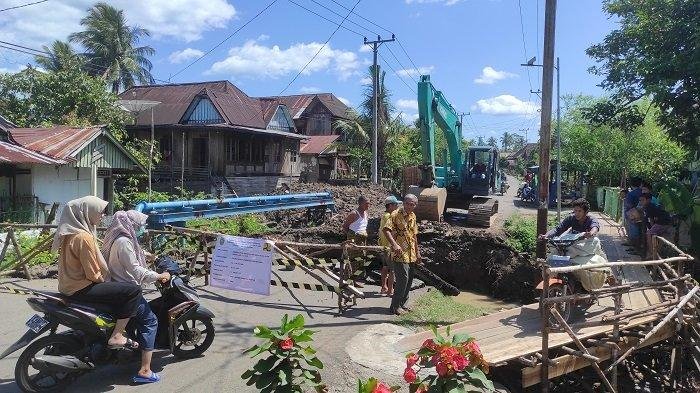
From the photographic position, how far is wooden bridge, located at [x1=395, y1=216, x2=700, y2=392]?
5.72 meters

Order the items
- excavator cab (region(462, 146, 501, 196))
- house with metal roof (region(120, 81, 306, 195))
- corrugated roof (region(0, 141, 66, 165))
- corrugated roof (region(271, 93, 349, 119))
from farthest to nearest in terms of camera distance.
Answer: corrugated roof (region(271, 93, 349, 119)), house with metal roof (region(120, 81, 306, 195)), excavator cab (region(462, 146, 501, 196)), corrugated roof (region(0, 141, 66, 165))

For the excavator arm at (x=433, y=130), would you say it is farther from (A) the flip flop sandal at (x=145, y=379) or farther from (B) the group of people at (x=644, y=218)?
(A) the flip flop sandal at (x=145, y=379)

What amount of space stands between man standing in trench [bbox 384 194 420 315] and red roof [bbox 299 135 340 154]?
30068mm

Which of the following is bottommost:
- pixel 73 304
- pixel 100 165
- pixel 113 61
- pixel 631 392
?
pixel 631 392

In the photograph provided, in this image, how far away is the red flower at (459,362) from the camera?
3148 mm

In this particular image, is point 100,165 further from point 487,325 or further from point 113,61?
point 113,61

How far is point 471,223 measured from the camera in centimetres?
1598

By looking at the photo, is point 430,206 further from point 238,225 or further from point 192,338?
point 192,338

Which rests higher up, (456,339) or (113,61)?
(113,61)

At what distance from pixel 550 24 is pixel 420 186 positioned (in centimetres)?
677

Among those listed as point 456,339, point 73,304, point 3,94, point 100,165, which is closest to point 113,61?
point 3,94

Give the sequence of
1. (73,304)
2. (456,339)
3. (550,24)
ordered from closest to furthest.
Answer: (456,339) < (73,304) < (550,24)

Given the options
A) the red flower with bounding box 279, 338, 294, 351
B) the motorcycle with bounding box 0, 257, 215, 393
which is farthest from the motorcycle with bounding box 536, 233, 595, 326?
the motorcycle with bounding box 0, 257, 215, 393

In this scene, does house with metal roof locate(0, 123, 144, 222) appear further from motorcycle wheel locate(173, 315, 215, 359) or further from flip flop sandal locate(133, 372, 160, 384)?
flip flop sandal locate(133, 372, 160, 384)
